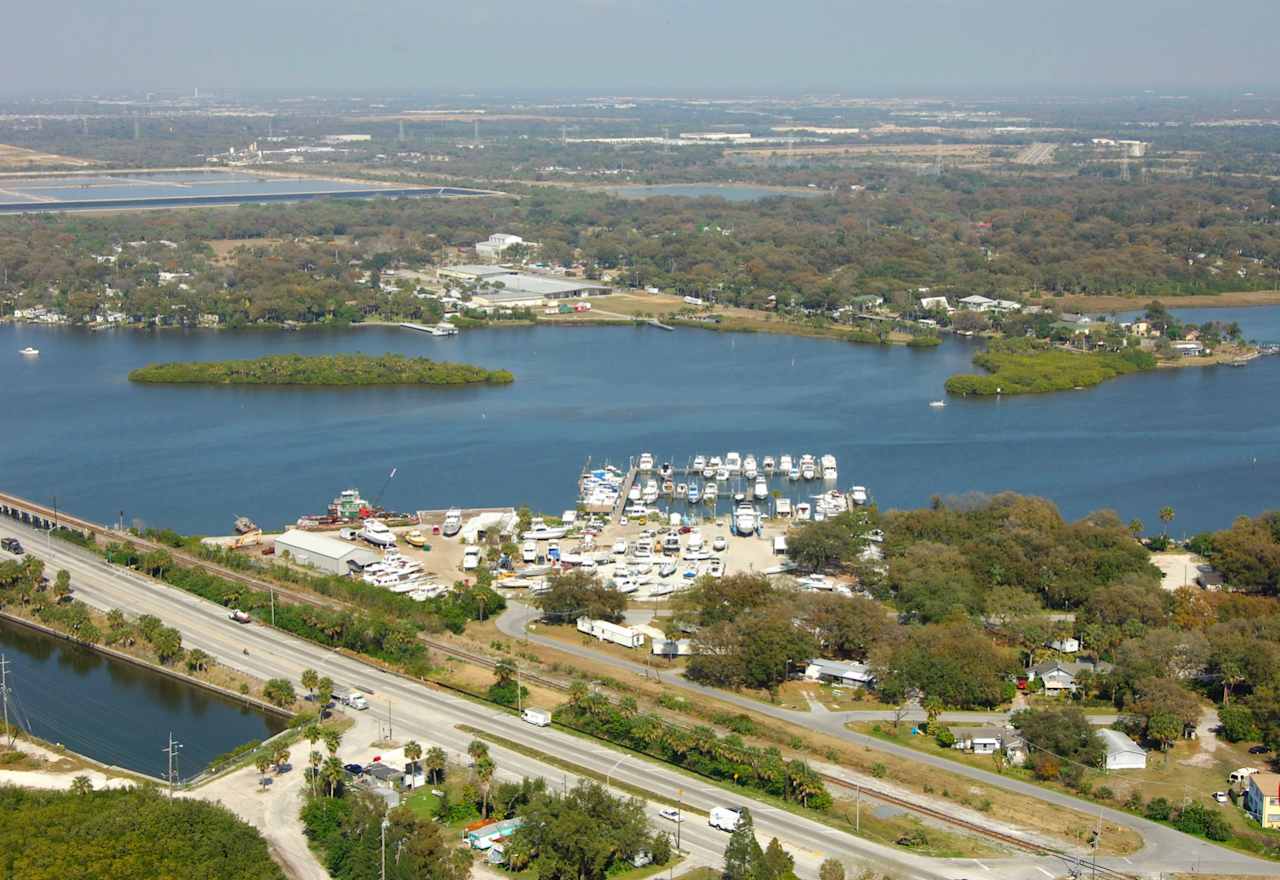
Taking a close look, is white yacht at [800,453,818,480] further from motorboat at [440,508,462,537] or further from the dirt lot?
the dirt lot

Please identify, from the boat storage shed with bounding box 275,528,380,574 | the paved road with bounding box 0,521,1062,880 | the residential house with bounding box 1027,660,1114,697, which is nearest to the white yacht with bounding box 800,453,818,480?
the boat storage shed with bounding box 275,528,380,574

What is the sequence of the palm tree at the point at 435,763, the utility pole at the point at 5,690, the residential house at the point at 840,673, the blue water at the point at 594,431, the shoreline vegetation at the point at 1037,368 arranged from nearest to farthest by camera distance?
the palm tree at the point at 435,763
the utility pole at the point at 5,690
the residential house at the point at 840,673
the blue water at the point at 594,431
the shoreline vegetation at the point at 1037,368

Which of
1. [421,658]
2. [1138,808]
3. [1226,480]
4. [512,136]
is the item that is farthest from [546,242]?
[512,136]

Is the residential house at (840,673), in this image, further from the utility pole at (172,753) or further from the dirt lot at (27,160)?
the dirt lot at (27,160)

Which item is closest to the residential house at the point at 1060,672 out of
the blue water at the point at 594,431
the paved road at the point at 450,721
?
the paved road at the point at 450,721

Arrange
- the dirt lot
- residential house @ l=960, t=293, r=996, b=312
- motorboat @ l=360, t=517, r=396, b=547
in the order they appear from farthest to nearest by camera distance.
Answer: the dirt lot
residential house @ l=960, t=293, r=996, b=312
motorboat @ l=360, t=517, r=396, b=547

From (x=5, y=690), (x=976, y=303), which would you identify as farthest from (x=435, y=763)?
(x=976, y=303)
